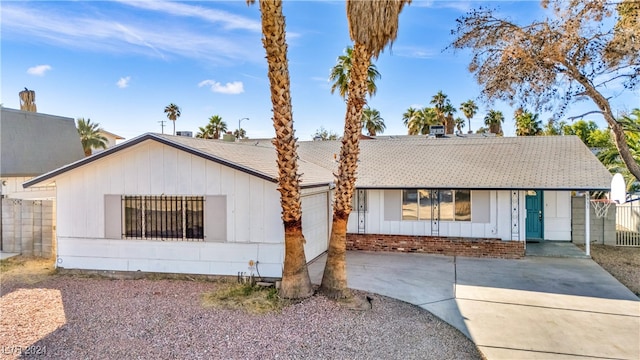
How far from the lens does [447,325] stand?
6891 millimetres

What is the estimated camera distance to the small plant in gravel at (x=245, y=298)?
25.3ft

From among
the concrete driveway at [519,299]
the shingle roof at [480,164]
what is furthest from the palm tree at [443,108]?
the concrete driveway at [519,299]

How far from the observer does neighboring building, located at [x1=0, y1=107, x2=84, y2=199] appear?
1728 centimetres

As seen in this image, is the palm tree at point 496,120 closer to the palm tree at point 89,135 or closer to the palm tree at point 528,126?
the palm tree at point 528,126

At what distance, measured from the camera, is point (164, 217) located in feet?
33.5

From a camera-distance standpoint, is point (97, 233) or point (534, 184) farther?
point (534, 184)

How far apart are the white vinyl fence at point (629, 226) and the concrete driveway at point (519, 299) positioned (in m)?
3.85

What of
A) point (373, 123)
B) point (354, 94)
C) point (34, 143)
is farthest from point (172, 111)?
point (354, 94)

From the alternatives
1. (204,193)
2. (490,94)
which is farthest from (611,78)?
(204,193)

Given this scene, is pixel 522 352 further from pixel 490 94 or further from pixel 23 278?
pixel 23 278

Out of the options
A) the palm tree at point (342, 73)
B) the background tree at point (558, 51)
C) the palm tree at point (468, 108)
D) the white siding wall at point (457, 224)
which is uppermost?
the palm tree at point (468, 108)

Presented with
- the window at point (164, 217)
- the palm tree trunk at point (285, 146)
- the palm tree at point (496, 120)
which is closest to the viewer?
the palm tree trunk at point (285, 146)

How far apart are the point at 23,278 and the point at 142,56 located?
9.58m

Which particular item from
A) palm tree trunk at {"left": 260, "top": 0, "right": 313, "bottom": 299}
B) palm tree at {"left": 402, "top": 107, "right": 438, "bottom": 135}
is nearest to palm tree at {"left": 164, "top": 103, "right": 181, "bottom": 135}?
palm tree at {"left": 402, "top": 107, "right": 438, "bottom": 135}
